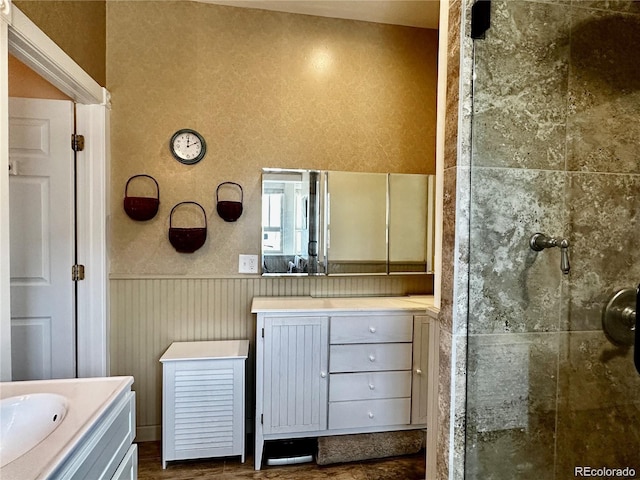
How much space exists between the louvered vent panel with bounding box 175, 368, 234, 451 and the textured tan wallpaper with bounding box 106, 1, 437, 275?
0.67 m

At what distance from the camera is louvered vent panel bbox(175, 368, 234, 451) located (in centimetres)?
196

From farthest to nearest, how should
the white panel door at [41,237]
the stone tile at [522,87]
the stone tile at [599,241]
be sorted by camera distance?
the white panel door at [41,237] → the stone tile at [599,241] → the stone tile at [522,87]

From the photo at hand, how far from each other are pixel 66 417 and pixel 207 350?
3.90ft

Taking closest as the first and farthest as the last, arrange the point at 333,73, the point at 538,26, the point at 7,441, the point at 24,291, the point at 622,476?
the point at 7,441 → the point at 538,26 → the point at 622,476 → the point at 24,291 → the point at 333,73

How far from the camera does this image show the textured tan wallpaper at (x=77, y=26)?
1.47 meters

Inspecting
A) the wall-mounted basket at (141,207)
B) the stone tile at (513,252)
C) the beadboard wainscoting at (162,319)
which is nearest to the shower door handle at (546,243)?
the stone tile at (513,252)

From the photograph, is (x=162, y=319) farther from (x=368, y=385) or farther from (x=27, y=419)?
(x=368, y=385)

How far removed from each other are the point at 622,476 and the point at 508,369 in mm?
704

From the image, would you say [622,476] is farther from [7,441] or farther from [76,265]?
[76,265]

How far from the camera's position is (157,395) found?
7.40ft

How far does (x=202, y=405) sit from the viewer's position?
1.97 m

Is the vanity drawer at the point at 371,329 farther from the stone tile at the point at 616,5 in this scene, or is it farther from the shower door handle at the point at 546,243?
the stone tile at the point at 616,5

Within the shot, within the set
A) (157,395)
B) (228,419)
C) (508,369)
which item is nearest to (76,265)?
(157,395)

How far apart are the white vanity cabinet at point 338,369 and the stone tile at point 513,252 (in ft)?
2.71
